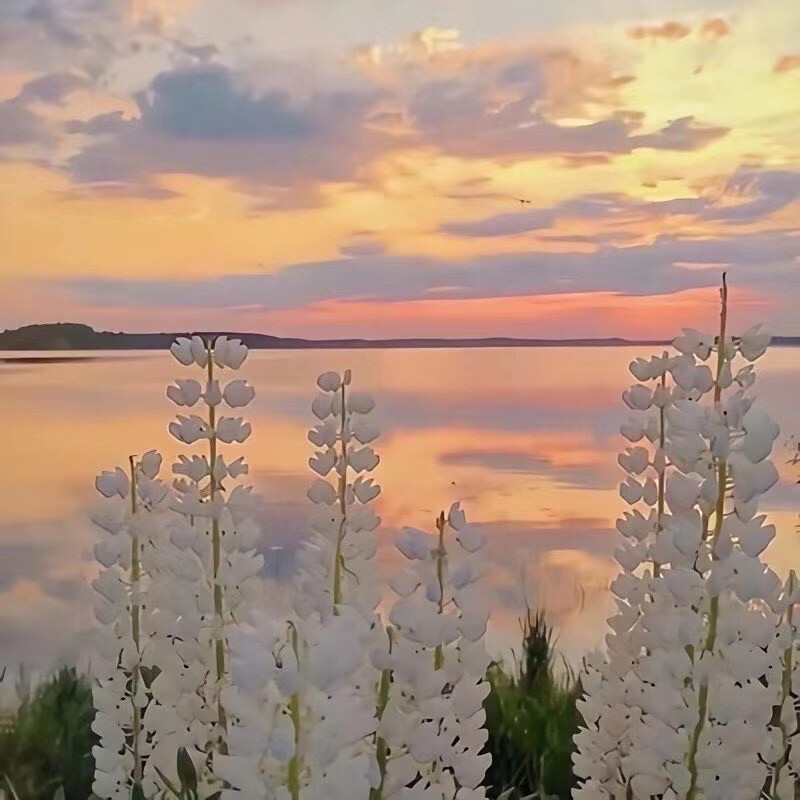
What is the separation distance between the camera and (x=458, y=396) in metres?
1.00

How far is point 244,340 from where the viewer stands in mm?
969

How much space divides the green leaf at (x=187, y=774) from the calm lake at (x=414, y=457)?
0.29 meters

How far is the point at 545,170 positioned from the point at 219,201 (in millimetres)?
321

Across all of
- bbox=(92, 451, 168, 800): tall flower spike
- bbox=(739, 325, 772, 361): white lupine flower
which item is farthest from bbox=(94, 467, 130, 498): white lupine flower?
bbox=(739, 325, 772, 361): white lupine flower

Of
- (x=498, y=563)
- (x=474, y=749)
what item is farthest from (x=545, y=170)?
(x=474, y=749)

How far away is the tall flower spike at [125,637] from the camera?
2.41 ft

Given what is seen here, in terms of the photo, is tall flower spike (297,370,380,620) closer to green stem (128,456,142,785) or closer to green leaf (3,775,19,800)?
green stem (128,456,142,785)

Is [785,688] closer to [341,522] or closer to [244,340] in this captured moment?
[341,522]

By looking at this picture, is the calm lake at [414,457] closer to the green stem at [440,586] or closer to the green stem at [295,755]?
the green stem at [440,586]

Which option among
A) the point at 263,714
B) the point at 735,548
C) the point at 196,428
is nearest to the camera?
the point at 263,714

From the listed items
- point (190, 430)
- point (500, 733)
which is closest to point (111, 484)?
point (190, 430)

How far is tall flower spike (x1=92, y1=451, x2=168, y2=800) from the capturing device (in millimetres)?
734

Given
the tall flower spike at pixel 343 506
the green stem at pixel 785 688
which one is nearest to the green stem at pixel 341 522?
the tall flower spike at pixel 343 506

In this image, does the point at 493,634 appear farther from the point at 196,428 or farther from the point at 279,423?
the point at 196,428
